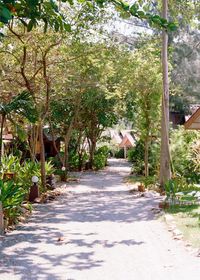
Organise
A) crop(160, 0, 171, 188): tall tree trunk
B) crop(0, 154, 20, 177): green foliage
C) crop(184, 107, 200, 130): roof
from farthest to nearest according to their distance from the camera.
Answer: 1. crop(160, 0, 171, 188): tall tree trunk
2. crop(0, 154, 20, 177): green foliage
3. crop(184, 107, 200, 130): roof

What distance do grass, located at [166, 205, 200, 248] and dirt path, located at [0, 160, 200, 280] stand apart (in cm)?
30

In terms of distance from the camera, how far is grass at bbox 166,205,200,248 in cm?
700

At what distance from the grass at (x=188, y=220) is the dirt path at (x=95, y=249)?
0.30 metres

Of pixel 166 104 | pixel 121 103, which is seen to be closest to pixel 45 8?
pixel 166 104

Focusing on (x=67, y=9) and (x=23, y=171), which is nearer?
(x=67, y=9)

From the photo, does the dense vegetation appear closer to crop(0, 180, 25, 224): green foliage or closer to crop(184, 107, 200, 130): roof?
crop(0, 180, 25, 224): green foliage

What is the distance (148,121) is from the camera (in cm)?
1750

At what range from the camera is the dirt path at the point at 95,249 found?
5.34 metres

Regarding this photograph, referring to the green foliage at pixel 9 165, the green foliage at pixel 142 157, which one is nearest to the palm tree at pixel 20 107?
the green foliage at pixel 9 165

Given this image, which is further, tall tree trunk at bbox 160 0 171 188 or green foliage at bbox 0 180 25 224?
tall tree trunk at bbox 160 0 171 188

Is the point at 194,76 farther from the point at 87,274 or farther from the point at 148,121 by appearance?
the point at 87,274

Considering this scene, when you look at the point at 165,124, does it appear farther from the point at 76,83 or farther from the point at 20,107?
the point at 20,107

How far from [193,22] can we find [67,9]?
19.5 ft

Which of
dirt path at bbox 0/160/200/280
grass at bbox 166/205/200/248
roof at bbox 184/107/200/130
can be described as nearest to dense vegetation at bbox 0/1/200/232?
grass at bbox 166/205/200/248
